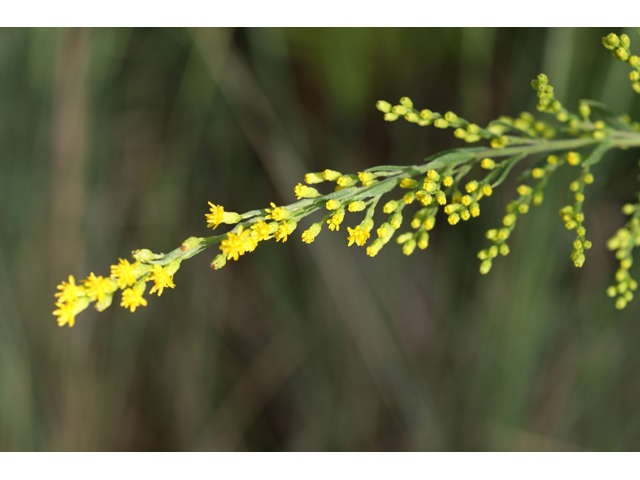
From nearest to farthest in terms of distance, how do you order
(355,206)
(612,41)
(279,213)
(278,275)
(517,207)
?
1. (279,213)
2. (355,206)
3. (612,41)
4. (517,207)
5. (278,275)

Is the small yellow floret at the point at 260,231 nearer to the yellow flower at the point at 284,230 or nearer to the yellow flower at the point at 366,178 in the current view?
the yellow flower at the point at 284,230

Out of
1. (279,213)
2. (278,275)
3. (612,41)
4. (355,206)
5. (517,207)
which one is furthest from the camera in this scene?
(278,275)

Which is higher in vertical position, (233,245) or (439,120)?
(439,120)

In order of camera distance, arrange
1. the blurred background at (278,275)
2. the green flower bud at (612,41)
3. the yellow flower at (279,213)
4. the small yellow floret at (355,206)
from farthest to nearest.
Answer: the blurred background at (278,275)
the green flower bud at (612,41)
the small yellow floret at (355,206)
the yellow flower at (279,213)

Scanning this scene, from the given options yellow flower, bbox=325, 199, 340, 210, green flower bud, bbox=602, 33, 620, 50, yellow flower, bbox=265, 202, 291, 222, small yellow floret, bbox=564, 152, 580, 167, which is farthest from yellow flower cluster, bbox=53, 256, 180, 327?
green flower bud, bbox=602, 33, 620, 50

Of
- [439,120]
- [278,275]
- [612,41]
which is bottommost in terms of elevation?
[439,120]

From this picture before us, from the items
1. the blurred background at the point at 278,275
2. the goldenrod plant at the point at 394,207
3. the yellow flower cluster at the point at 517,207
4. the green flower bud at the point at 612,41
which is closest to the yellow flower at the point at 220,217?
the goldenrod plant at the point at 394,207

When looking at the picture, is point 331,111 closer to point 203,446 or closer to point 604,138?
point 604,138

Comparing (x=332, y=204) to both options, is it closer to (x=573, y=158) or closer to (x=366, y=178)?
(x=366, y=178)

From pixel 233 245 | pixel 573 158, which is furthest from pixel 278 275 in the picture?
pixel 573 158
